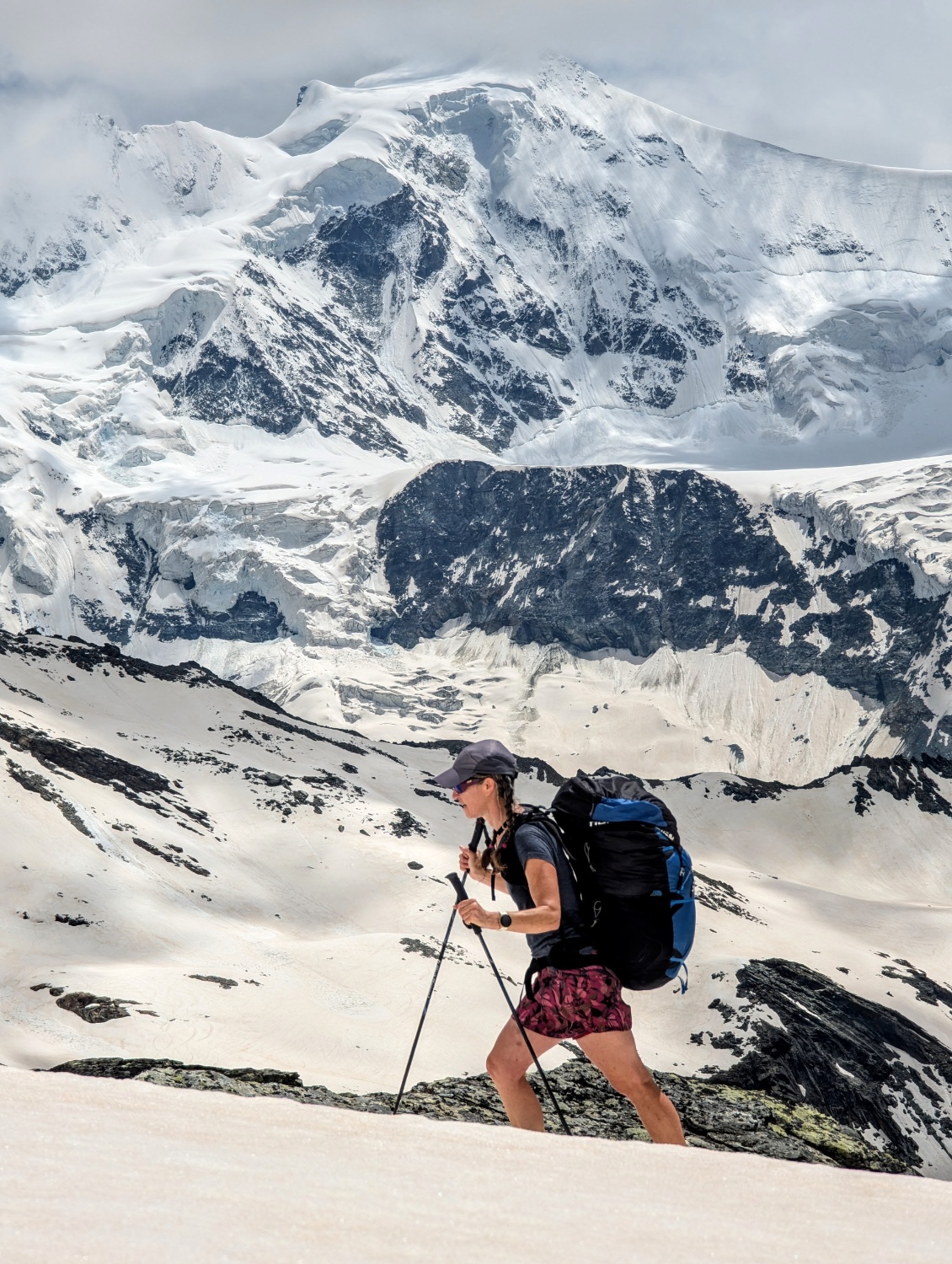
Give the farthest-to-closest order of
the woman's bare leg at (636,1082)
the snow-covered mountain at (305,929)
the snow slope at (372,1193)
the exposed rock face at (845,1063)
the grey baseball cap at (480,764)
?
the exposed rock face at (845,1063)
the snow-covered mountain at (305,929)
the grey baseball cap at (480,764)
the woman's bare leg at (636,1082)
the snow slope at (372,1193)

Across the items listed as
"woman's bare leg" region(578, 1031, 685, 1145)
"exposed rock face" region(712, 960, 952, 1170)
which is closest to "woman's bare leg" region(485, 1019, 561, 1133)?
"woman's bare leg" region(578, 1031, 685, 1145)

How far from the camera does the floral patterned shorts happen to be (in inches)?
359

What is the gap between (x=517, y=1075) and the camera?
9438 millimetres

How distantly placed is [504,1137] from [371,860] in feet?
295

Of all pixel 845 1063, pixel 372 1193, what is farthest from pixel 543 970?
pixel 845 1063

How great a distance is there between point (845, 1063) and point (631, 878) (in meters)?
64.0

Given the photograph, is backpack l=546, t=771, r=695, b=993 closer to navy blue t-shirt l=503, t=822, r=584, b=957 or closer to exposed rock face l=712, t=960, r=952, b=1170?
navy blue t-shirt l=503, t=822, r=584, b=957

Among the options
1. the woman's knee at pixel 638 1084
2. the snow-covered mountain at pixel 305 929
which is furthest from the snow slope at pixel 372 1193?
the snow-covered mountain at pixel 305 929

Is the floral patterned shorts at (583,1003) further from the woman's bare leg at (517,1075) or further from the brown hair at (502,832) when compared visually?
the brown hair at (502,832)

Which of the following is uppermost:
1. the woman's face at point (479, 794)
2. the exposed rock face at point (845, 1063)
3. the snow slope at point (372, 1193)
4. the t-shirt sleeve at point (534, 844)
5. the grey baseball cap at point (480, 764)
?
the grey baseball cap at point (480, 764)

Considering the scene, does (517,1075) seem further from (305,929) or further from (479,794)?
(305,929)

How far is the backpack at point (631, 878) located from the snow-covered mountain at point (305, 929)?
3168 centimetres

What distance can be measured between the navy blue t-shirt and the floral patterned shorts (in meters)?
0.25

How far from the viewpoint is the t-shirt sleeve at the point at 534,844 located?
902 centimetres
